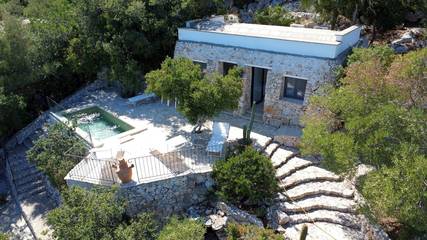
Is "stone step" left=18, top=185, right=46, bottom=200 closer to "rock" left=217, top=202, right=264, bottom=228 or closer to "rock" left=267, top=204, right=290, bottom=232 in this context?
"rock" left=217, top=202, right=264, bottom=228

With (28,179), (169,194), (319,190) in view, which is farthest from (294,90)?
(28,179)

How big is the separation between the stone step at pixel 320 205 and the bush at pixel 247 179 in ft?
2.96

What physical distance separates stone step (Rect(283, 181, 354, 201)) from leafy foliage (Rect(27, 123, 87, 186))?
10.4 meters

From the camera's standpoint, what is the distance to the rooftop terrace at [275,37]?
19.8m

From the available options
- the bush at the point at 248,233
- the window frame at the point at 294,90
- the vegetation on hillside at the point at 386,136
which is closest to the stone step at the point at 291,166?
the vegetation on hillside at the point at 386,136

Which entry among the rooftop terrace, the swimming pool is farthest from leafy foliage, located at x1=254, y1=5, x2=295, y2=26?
the swimming pool

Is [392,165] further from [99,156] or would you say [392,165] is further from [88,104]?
[88,104]

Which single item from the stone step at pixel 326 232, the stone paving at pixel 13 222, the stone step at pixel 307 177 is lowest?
the stone paving at pixel 13 222

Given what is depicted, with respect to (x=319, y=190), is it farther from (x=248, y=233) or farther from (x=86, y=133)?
(x=86, y=133)

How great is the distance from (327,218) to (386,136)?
473cm

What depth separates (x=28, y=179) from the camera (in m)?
21.2

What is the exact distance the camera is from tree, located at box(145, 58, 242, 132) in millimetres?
17578

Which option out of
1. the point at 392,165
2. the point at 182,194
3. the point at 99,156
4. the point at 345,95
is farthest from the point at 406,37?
the point at 99,156

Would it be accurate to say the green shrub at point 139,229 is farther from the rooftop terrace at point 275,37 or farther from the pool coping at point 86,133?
the rooftop terrace at point 275,37
